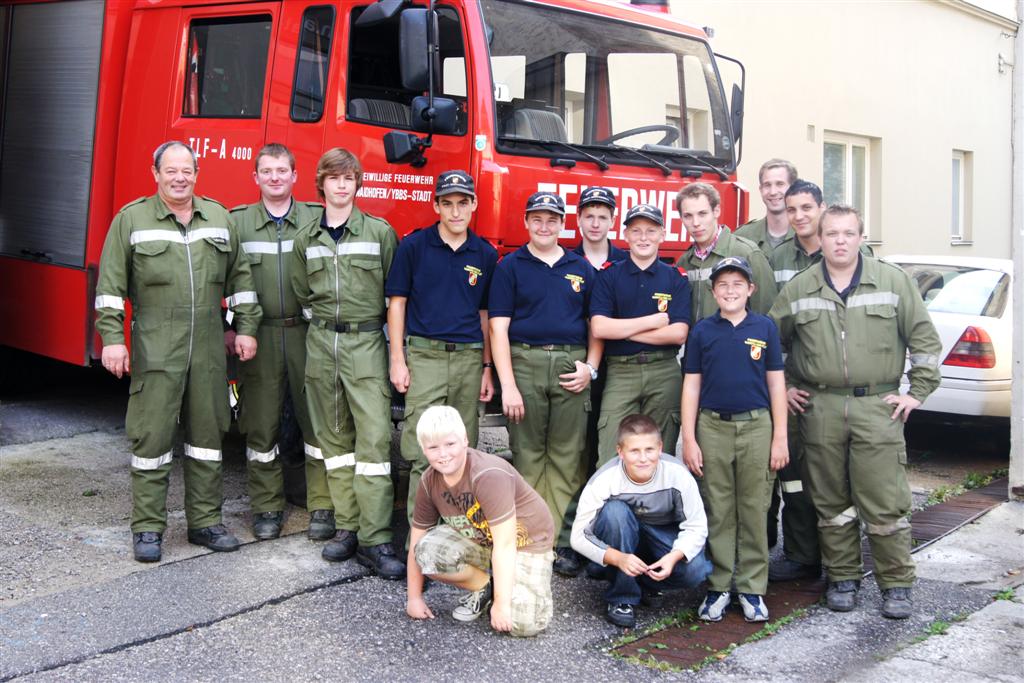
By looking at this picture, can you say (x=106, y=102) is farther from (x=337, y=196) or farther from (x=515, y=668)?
(x=515, y=668)

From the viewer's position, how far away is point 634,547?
14.4 feet

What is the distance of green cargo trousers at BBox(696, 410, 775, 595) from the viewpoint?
4.47 meters

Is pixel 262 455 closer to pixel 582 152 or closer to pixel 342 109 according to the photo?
pixel 342 109

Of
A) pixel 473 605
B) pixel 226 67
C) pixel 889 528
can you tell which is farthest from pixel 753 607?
pixel 226 67

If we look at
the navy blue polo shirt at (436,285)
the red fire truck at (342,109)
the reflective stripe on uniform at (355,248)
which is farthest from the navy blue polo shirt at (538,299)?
the reflective stripe on uniform at (355,248)

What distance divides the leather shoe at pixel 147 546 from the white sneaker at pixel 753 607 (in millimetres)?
2492

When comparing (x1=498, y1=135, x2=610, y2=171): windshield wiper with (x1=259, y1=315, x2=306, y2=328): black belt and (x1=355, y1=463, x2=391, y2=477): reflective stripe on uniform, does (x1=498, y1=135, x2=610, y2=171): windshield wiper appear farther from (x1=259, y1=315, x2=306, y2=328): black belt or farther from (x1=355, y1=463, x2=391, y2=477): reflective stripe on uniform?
(x1=355, y1=463, x2=391, y2=477): reflective stripe on uniform

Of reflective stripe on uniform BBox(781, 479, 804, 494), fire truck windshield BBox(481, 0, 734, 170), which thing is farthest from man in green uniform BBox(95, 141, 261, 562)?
reflective stripe on uniform BBox(781, 479, 804, 494)

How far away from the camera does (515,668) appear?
3.87m

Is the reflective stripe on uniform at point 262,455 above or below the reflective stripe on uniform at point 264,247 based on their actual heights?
below

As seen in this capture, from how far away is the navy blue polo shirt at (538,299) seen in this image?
4852 millimetres

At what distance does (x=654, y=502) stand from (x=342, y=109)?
253 cm

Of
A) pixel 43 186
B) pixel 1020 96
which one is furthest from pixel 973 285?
pixel 43 186

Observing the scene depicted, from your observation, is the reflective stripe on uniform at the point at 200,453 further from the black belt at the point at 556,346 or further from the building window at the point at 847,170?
the building window at the point at 847,170
